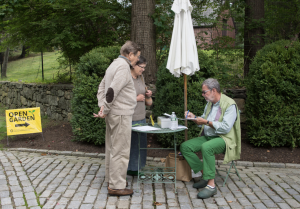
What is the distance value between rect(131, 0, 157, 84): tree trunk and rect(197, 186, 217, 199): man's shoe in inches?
142

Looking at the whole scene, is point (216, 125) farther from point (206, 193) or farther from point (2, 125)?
point (2, 125)

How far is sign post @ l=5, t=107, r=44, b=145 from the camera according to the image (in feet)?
20.9

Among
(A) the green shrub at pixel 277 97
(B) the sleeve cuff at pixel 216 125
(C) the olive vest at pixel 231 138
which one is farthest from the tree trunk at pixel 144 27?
(B) the sleeve cuff at pixel 216 125

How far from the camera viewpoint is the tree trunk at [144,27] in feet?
21.1

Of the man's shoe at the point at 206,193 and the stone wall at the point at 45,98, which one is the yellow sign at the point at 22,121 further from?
the man's shoe at the point at 206,193

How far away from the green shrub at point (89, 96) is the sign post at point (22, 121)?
114 cm

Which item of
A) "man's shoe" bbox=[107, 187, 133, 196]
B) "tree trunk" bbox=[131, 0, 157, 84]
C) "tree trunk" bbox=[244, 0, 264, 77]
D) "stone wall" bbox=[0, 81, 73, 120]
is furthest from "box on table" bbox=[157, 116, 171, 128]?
"tree trunk" bbox=[244, 0, 264, 77]

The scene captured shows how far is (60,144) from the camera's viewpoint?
246 inches

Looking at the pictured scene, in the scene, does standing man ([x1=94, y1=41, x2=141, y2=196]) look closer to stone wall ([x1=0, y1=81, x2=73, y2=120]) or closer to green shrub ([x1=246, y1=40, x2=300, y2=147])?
green shrub ([x1=246, y1=40, x2=300, y2=147])

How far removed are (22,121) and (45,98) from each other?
2.64m

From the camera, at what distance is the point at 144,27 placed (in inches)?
254

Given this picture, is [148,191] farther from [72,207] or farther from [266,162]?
[266,162]

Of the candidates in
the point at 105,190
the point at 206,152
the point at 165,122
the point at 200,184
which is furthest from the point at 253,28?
the point at 105,190

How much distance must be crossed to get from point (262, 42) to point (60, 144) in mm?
5928
